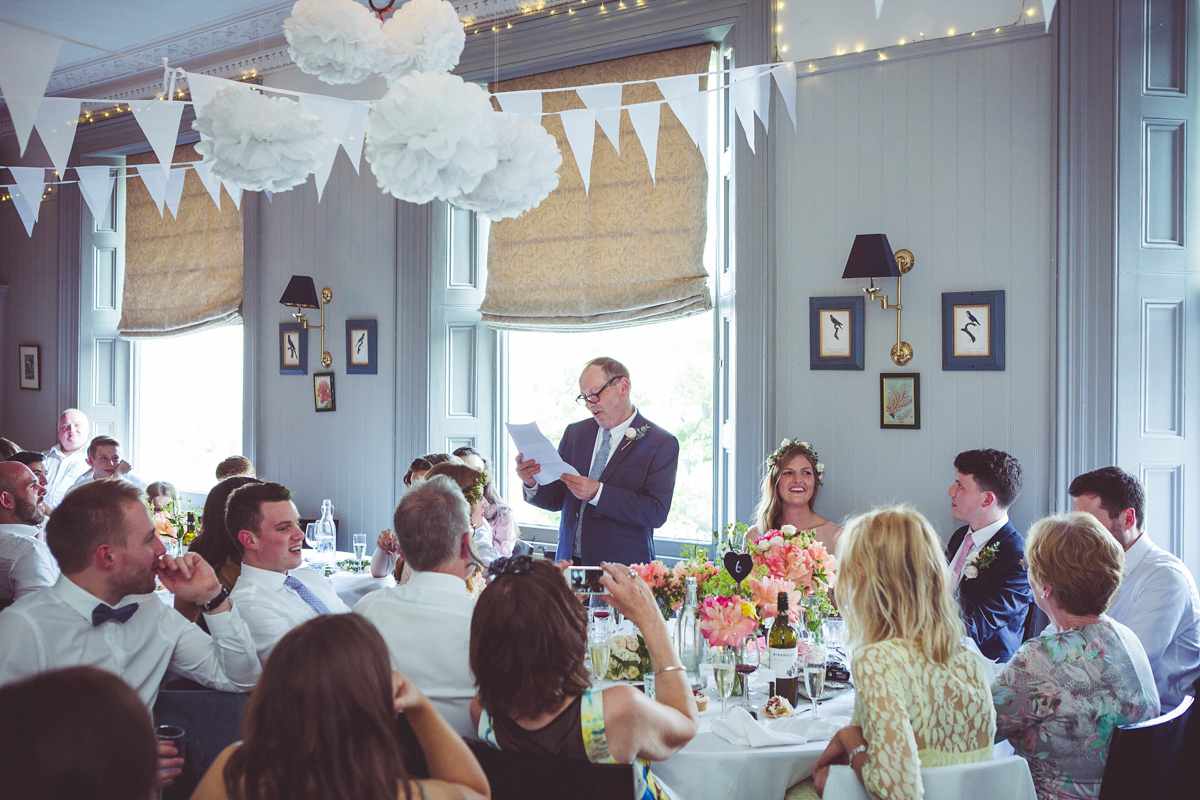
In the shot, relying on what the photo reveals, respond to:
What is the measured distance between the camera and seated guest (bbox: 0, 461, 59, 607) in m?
3.26

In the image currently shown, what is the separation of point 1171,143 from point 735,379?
84.0 inches

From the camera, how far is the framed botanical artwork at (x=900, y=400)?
13.3ft

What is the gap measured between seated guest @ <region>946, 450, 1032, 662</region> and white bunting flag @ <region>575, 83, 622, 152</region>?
6.76 feet

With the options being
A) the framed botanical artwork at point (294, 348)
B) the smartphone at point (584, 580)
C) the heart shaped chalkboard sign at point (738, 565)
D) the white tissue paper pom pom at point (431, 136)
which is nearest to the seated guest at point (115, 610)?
the smartphone at point (584, 580)

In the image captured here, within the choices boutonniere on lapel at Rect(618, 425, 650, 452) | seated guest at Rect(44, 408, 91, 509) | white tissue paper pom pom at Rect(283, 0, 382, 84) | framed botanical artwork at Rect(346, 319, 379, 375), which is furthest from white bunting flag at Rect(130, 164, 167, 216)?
white tissue paper pom pom at Rect(283, 0, 382, 84)

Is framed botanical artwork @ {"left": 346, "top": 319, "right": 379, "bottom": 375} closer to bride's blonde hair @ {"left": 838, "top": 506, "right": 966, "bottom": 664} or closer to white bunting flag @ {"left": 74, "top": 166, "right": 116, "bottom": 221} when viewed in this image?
white bunting flag @ {"left": 74, "top": 166, "right": 116, "bottom": 221}

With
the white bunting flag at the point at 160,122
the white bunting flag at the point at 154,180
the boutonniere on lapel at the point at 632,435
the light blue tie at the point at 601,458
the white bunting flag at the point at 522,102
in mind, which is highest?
the white bunting flag at the point at 154,180

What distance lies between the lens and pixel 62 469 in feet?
21.7

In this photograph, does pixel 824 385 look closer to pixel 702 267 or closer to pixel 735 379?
pixel 735 379

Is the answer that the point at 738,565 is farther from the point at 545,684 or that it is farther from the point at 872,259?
the point at 872,259

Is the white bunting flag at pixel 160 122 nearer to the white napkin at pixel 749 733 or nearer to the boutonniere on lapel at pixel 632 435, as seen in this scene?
the boutonniere on lapel at pixel 632 435

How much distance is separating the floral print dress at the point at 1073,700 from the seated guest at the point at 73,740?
186cm

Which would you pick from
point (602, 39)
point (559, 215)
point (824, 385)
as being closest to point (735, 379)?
point (824, 385)

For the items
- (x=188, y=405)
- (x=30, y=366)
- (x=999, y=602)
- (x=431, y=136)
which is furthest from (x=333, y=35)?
(x=30, y=366)
